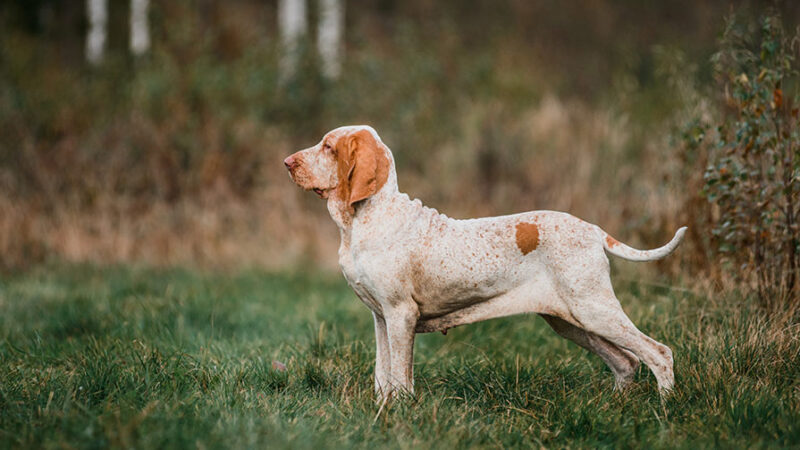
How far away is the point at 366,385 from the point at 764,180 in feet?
10.3

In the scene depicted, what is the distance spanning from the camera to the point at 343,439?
307 centimetres

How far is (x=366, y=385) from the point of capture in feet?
13.0

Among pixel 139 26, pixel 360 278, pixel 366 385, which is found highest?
pixel 139 26

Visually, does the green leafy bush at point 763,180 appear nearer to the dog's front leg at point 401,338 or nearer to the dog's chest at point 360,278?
the dog's front leg at point 401,338

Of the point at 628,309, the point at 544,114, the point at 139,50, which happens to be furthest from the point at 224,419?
the point at 139,50

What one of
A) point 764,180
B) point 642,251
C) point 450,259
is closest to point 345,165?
point 450,259

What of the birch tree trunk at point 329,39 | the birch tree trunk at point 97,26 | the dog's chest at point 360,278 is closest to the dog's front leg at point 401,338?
the dog's chest at point 360,278

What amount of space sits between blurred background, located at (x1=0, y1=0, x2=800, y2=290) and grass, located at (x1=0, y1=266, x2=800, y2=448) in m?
2.12

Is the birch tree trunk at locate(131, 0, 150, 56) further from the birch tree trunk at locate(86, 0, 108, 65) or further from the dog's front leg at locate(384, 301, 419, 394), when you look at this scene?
the dog's front leg at locate(384, 301, 419, 394)

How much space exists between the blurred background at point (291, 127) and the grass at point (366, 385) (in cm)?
212

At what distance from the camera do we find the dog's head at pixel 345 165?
3.42 metres

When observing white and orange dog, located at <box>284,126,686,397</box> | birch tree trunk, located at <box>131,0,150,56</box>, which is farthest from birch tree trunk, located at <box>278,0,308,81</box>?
white and orange dog, located at <box>284,126,686,397</box>

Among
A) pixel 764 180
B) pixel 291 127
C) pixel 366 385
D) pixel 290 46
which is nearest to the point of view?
pixel 366 385

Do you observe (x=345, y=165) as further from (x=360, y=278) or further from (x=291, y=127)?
(x=291, y=127)
